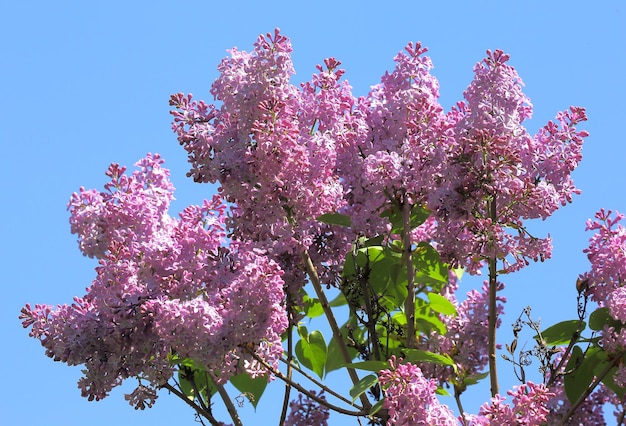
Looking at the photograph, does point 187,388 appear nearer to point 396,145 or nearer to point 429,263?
point 429,263

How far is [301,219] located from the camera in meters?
4.62

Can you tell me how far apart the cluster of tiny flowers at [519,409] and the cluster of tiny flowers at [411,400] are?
6.5 inches

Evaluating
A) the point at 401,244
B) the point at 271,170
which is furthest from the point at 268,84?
the point at 401,244

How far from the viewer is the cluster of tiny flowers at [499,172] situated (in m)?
4.50

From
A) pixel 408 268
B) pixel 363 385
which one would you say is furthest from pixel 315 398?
pixel 408 268

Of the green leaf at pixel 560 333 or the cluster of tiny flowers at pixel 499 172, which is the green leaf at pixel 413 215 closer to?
the cluster of tiny flowers at pixel 499 172

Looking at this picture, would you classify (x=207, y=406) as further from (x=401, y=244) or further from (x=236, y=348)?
(x=401, y=244)

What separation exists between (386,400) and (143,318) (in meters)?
1.04

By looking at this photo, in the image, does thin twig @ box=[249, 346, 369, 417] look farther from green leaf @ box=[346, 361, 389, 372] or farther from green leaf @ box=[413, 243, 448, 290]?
green leaf @ box=[413, 243, 448, 290]

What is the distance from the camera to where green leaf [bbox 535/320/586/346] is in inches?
194

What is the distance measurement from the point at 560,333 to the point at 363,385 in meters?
1.07

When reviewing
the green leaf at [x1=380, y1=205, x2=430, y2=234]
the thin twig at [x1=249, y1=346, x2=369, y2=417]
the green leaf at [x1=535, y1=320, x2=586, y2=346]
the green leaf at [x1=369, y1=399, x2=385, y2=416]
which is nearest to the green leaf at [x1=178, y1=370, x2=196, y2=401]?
the thin twig at [x1=249, y1=346, x2=369, y2=417]

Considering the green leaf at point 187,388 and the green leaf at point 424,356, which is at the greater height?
the green leaf at point 187,388

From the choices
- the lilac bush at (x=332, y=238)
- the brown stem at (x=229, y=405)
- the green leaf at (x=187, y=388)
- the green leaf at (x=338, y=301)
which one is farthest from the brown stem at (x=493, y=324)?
the green leaf at (x=187, y=388)
